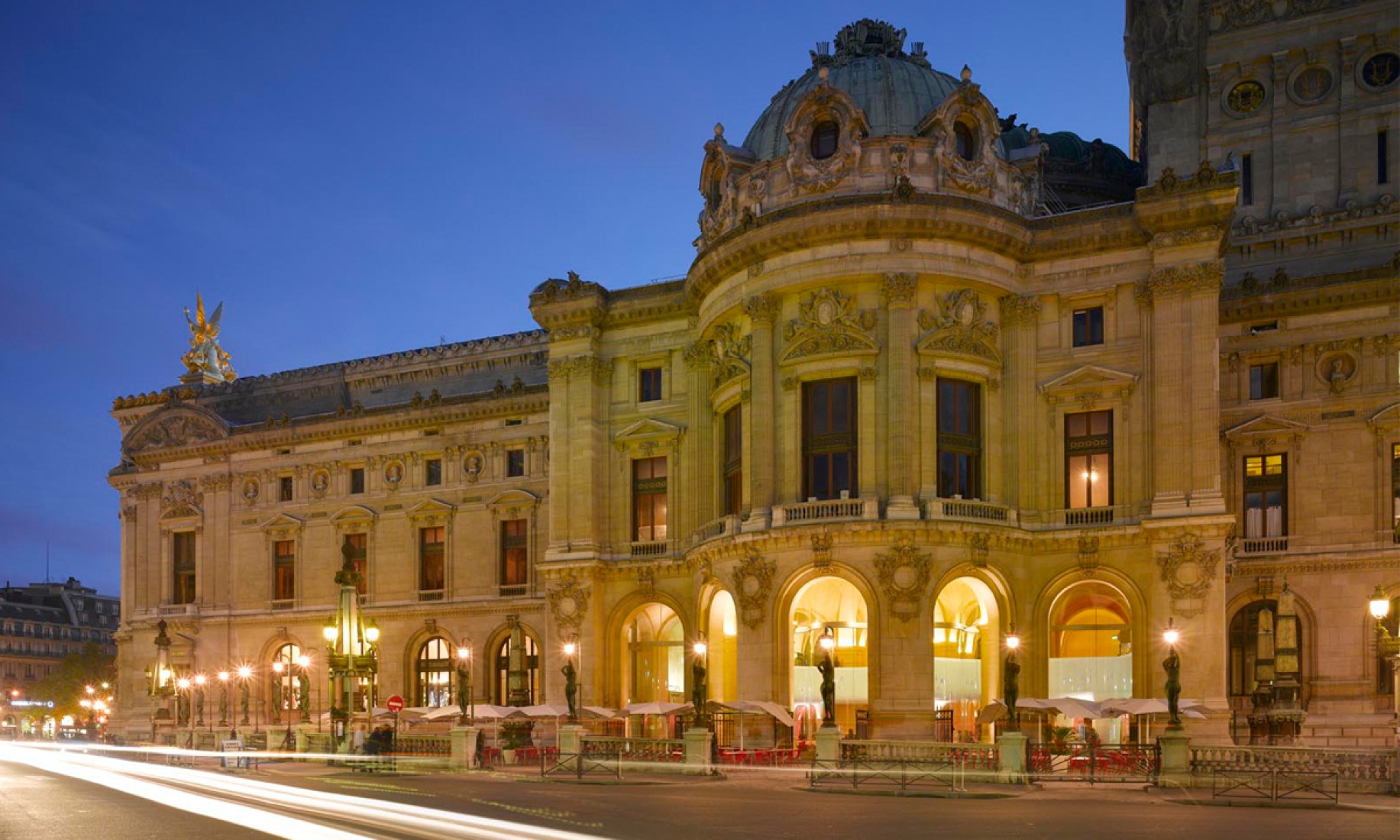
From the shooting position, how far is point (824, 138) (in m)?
53.2

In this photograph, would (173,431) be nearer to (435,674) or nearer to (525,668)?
(435,674)

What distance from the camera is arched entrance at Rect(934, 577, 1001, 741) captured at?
50.0 metres

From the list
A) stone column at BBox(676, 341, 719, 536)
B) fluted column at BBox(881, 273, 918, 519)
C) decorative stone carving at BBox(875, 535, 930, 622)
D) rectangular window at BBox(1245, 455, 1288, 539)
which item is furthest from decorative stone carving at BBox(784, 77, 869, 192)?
rectangular window at BBox(1245, 455, 1288, 539)

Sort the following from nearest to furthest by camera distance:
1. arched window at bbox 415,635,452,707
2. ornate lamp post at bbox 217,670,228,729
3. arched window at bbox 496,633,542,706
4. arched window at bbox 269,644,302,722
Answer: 1. arched window at bbox 496,633,542,706
2. arched window at bbox 415,635,452,707
3. arched window at bbox 269,644,302,722
4. ornate lamp post at bbox 217,670,228,729

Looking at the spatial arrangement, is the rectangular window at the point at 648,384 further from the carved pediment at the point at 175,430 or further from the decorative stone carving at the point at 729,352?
the carved pediment at the point at 175,430

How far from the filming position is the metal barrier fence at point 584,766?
145 feet

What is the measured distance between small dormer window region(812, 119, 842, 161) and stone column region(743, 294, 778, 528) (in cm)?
595

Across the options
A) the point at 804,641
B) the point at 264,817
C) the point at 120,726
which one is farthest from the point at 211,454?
the point at 264,817

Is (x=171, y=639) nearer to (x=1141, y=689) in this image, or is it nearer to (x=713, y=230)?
(x=713, y=230)

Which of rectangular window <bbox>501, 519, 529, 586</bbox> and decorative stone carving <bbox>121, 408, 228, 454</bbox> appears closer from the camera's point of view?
rectangular window <bbox>501, 519, 529, 586</bbox>

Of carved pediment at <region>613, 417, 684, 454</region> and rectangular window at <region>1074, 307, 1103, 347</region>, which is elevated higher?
rectangular window at <region>1074, 307, 1103, 347</region>

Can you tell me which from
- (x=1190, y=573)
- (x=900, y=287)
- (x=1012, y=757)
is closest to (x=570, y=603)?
(x=900, y=287)

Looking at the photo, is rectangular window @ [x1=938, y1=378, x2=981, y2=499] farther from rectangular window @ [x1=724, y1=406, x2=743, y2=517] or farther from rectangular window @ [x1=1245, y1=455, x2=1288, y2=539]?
rectangular window @ [x1=1245, y1=455, x2=1288, y2=539]

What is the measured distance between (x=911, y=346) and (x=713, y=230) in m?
10.8
